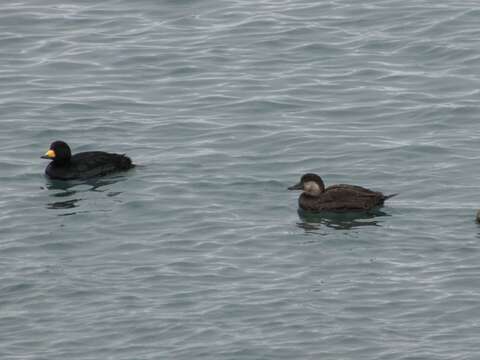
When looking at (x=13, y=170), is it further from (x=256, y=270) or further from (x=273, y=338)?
(x=273, y=338)

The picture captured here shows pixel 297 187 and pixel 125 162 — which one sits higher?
pixel 125 162

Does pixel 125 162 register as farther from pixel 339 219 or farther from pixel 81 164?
pixel 339 219

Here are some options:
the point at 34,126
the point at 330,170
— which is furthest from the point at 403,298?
the point at 34,126

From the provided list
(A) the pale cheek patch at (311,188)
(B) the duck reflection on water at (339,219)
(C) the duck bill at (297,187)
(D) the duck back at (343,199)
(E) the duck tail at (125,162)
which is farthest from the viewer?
(E) the duck tail at (125,162)

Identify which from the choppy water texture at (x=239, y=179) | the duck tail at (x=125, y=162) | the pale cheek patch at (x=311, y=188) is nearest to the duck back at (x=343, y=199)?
the pale cheek patch at (x=311, y=188)

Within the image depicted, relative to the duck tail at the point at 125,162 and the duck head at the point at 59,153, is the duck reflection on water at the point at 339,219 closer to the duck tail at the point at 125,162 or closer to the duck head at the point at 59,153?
the duck tail at the point at 125,162

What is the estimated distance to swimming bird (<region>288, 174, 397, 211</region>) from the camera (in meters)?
25.4

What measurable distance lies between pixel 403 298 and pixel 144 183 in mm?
6950

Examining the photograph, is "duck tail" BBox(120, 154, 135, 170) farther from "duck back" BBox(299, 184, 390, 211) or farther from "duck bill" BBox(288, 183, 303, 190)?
"duck back" BBox(299, 184, 390, 211)

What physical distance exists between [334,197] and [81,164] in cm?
452

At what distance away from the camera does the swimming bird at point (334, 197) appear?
25.4 meters

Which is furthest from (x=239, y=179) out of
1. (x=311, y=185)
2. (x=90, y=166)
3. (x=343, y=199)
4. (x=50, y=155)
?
(x=50, y=155)

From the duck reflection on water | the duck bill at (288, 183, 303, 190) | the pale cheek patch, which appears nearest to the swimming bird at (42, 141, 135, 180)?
the duck bill at (288, 183, 303, 190)

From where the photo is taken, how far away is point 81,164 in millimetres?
27797
